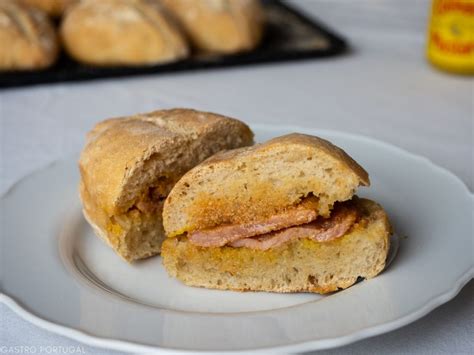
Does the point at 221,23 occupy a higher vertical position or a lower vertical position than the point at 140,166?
lower

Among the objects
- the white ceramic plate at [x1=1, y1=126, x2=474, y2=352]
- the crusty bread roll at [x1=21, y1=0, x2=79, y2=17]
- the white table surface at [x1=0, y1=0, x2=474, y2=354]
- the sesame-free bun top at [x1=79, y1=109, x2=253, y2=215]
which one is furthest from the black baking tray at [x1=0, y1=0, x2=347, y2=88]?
the sesame-free bun top at [x1=79, y1=109, x2=253, y2=215]

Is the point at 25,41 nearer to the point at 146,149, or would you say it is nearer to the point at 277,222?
the point at 146,149

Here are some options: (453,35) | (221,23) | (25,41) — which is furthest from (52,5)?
(453,35)

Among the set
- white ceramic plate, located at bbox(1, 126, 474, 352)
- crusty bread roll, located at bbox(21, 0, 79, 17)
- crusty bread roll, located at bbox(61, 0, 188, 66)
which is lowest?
crusty bread roll, located at bbox(21, 0, 79, 17)

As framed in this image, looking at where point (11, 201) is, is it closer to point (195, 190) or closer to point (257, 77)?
point (195, 190)

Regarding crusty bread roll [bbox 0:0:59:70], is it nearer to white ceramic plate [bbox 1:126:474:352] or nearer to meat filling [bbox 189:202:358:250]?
white ceramic plate [bbox 1:126:474:352]
